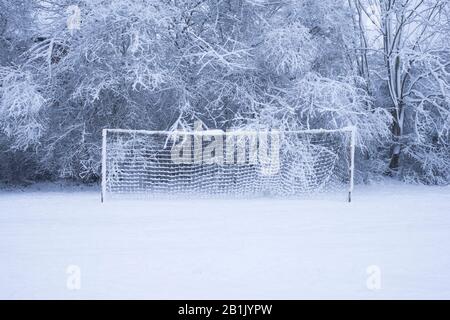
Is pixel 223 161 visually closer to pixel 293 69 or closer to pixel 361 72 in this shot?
pixel 293 69

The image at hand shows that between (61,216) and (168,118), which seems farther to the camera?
(168,118)

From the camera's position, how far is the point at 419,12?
14.2 metres

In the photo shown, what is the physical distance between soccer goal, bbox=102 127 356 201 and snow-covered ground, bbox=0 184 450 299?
7.91 feet

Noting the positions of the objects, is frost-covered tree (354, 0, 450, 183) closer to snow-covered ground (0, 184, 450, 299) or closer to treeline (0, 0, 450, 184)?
treeline (0, 0, 450, 184)

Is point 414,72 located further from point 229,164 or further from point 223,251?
point 223,251

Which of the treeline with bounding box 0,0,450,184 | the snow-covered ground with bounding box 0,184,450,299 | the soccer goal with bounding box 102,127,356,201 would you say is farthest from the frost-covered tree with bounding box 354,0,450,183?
the snow-covered ground with bounding box 0,184,450,299

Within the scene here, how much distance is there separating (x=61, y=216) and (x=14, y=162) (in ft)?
22.7

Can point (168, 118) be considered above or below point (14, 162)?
above

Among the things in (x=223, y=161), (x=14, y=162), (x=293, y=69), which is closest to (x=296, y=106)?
(x=293, y=69)

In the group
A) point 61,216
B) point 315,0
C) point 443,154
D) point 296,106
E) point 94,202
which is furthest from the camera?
point 443,154

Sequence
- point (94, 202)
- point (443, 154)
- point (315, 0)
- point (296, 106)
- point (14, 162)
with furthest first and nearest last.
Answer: point (443, 154)
point (14, 162)
point (315, 0)
point (296, 106)
point (94, 202)

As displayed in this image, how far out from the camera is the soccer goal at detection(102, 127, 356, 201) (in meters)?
11.0

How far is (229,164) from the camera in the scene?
11.6 m

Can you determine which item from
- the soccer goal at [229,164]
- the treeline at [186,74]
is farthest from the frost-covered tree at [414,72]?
the soccer goal at [229,164]
